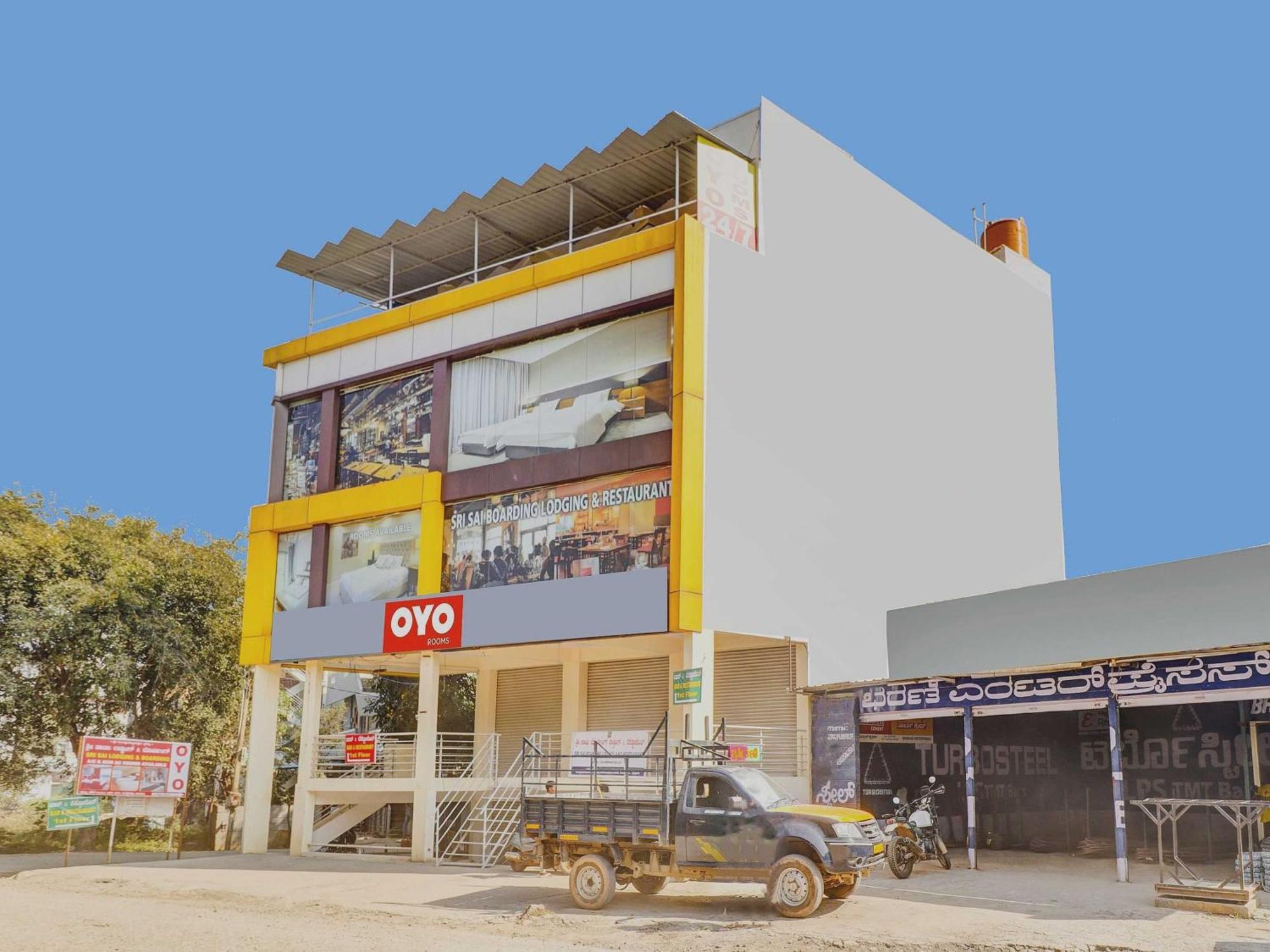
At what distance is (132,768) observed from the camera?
1156 inches

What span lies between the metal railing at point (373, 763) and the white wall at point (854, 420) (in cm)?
1163

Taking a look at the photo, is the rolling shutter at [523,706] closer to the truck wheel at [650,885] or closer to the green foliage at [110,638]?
the green foliage at [110,638]

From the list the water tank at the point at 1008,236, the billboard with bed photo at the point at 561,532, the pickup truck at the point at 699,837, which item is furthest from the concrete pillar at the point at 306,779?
the water tank at the point at 1008,236

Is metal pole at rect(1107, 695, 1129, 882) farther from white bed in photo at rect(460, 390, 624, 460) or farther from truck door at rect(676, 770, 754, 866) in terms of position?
white bed in photo at rect(460, 390, 624, 460)

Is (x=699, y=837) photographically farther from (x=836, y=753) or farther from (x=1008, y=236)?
(x=1008, y=236)

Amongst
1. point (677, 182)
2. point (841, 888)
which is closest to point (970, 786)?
point (841, 888)

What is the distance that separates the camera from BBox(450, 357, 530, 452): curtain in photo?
31.4 m

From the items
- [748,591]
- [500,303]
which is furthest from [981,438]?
[500,303]

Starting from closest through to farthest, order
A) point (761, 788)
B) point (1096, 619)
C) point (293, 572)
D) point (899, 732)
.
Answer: point (761, 788)
point (1096, 619)
point (899, 732)
point (293, 572)

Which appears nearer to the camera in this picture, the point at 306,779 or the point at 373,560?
the point at 306,779

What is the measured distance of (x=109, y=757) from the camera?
28.9 meters

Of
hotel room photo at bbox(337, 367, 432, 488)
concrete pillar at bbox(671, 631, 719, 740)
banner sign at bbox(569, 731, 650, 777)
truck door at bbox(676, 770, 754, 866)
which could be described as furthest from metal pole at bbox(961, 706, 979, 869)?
hotel room photo at bbox(337, 367, 432, 488)

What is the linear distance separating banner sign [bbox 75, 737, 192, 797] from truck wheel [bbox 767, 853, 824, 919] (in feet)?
60.0

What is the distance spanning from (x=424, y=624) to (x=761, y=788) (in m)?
14.9
